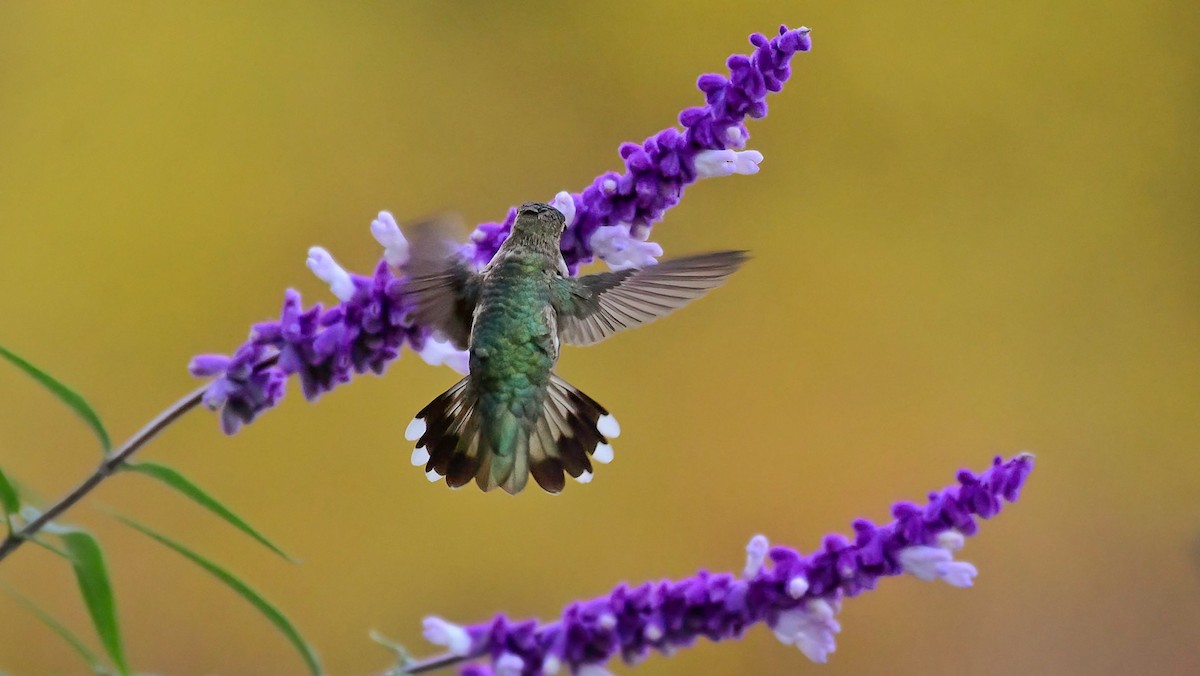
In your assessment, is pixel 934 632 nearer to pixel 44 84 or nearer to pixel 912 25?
pixel 912 25

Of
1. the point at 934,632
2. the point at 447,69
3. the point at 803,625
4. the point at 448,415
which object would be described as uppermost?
the point at 447,69

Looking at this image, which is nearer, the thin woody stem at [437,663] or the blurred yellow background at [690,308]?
the thin woody stem at [437,663]

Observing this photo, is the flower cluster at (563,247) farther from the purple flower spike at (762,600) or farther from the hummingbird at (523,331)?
the purple flower spike at (762,600)

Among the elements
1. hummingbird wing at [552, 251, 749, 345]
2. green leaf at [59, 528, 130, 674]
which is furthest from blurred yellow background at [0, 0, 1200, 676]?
green leaf at [59, 528, 130, 674]

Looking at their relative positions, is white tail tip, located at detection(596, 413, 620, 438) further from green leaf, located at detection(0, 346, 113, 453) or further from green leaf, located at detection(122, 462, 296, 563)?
green leaf, located at detection(0, 346, 113, 453)

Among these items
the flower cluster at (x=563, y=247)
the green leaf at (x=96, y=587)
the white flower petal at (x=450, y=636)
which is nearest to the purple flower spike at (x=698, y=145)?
the flower cluster at (x=563, y=247)

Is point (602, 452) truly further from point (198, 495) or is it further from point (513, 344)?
point (198, 495)

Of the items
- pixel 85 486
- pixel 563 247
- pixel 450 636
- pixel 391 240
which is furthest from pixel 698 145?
pixel 85 486

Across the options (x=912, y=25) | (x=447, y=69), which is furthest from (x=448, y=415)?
(x=912, y=25)
